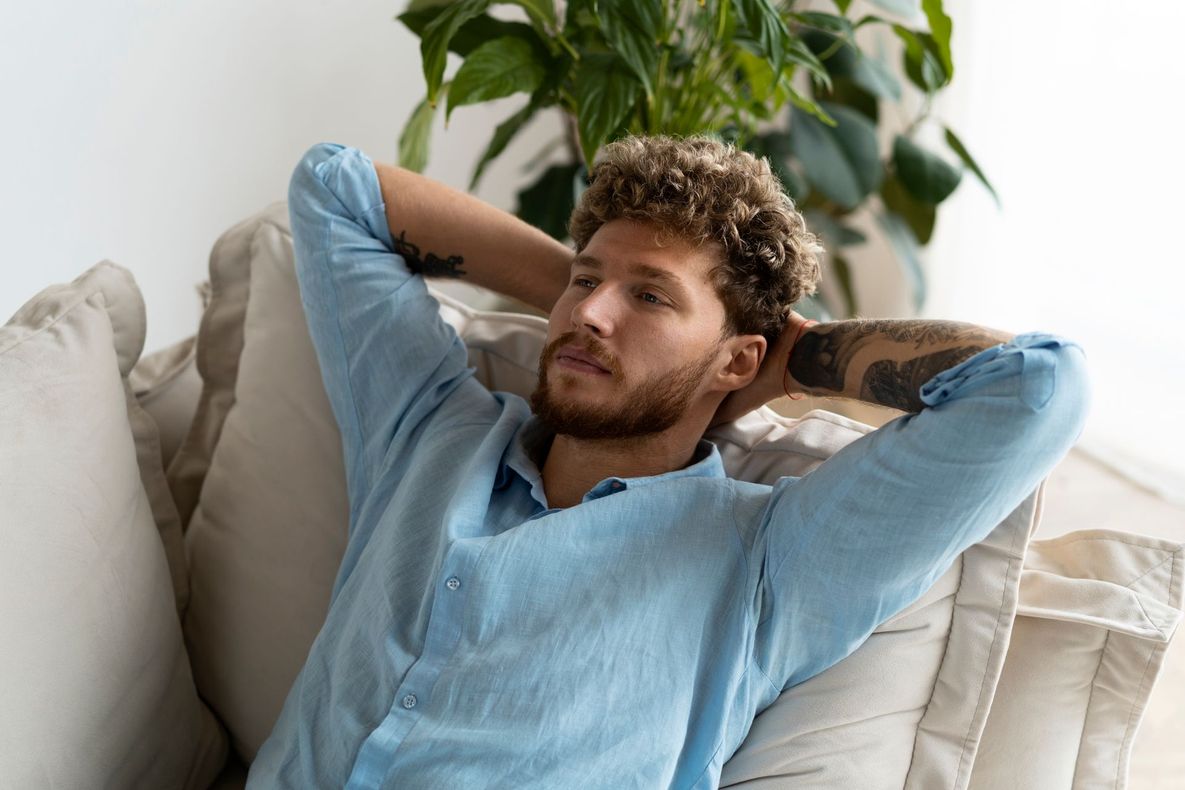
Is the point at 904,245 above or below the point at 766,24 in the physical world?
below

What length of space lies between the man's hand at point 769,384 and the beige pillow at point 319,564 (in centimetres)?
2

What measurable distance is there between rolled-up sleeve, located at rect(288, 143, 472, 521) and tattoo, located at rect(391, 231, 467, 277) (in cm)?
3

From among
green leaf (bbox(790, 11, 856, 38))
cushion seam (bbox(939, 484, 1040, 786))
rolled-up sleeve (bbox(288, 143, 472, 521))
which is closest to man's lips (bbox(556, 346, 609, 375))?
rolled-up sleeve (bbox(288, 143, 472, 521))

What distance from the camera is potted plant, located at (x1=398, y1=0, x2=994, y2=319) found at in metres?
1.53

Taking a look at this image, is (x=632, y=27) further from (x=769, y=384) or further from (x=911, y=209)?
(x=911, y=209)

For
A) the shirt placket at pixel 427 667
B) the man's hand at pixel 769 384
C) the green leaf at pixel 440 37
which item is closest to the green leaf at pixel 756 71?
the green leaf at pixel 440 37

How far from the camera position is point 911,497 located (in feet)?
3.11

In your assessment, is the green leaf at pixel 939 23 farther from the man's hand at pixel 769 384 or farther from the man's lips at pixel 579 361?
the man's lips at pixel 579 361

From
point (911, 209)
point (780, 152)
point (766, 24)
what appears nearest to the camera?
point (766, 24)

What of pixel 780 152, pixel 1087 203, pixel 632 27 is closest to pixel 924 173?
pixel 780 152

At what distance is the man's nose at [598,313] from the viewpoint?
116 cm

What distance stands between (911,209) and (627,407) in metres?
1.39

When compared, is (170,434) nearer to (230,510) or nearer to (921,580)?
(230,510)

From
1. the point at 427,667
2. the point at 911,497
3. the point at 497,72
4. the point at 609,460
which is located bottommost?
the point at 427,667
